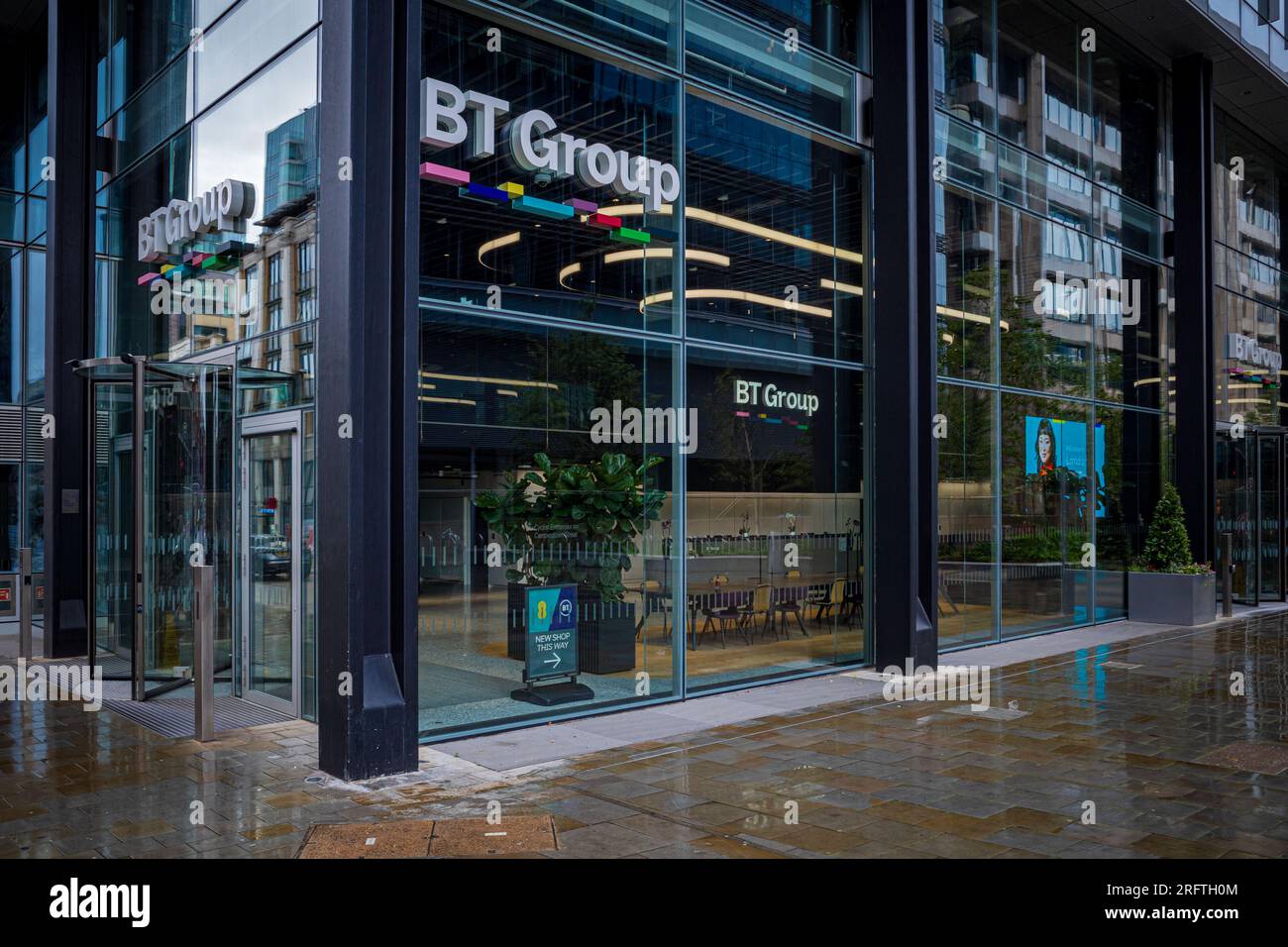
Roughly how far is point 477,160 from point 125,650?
7.55 m

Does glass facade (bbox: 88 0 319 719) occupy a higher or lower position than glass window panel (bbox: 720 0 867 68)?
lower

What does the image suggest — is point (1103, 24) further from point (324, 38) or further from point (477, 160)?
point (324, 38)

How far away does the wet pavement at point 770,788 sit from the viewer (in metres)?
5.83

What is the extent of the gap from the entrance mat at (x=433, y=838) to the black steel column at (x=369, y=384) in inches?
47.9

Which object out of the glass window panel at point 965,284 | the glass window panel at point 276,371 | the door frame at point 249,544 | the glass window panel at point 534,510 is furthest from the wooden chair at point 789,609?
the glass window panel at point 276,371

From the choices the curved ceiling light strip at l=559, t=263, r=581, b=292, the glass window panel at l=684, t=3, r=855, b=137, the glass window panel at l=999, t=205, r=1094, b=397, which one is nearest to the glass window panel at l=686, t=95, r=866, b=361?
the glass window panel at l=684, t=3, r=855, b=137

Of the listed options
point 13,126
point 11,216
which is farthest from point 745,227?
point 13,126

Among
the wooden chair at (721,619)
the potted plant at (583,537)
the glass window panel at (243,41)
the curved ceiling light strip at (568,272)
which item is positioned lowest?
the wooden chair at (721,619)

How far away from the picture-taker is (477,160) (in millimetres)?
8852

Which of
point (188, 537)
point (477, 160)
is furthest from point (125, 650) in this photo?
point (477, 160)

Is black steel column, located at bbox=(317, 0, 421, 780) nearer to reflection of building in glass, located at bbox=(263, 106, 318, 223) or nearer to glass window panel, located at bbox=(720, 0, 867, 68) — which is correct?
reflection of building in glass, located at bbox=(263, 106, 318, 223)

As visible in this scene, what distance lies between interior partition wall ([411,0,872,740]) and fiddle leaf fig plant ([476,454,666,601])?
2 cm

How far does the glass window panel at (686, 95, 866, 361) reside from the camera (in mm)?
10711

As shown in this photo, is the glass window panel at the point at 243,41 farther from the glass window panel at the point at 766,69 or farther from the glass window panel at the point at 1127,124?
the glass window panel at the point at 1127,124
